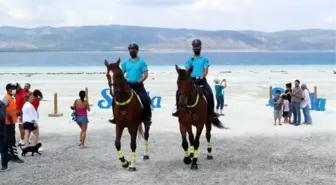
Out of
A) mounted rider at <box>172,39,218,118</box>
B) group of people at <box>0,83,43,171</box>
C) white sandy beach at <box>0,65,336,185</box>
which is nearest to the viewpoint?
white sandy beach at <box>0,65,336,185</box>

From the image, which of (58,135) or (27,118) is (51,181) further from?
(58,135)

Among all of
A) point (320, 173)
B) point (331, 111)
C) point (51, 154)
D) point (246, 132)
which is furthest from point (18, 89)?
point (331, 111)

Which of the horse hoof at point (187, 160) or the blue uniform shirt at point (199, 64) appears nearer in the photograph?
the horse hoof at point (187, 160)

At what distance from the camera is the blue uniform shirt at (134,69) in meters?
12.9

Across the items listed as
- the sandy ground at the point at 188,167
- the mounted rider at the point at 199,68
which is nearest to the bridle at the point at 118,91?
the mounted rider at the point at 199,68

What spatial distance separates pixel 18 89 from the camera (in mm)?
16312

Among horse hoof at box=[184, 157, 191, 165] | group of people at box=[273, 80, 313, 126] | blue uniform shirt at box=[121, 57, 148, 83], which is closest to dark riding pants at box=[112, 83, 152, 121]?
blue uniform shirt at box=[121, 57, 148, 83]

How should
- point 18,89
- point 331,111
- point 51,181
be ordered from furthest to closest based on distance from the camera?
point 331,111 → point 18,89 → point 51,181

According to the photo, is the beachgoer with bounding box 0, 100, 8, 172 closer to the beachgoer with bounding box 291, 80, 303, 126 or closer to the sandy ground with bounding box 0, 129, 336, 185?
the sandy ground with bounding box 0, 129, 336, 185

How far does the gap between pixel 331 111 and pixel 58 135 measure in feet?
48.9

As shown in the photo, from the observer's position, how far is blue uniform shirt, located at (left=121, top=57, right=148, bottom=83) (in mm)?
12875

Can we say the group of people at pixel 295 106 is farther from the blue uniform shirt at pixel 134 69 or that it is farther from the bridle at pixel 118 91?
the bridle at pixel 118 91

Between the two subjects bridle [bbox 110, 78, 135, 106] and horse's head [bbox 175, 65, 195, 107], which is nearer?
bridle [bbox 110, 78, 135, 106]

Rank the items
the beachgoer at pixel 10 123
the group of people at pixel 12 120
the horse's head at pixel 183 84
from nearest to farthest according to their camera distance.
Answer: the horse's head at pixel 183 84 → the group of people at pixel 12 120 → the beachgoer at pixel 10 123
